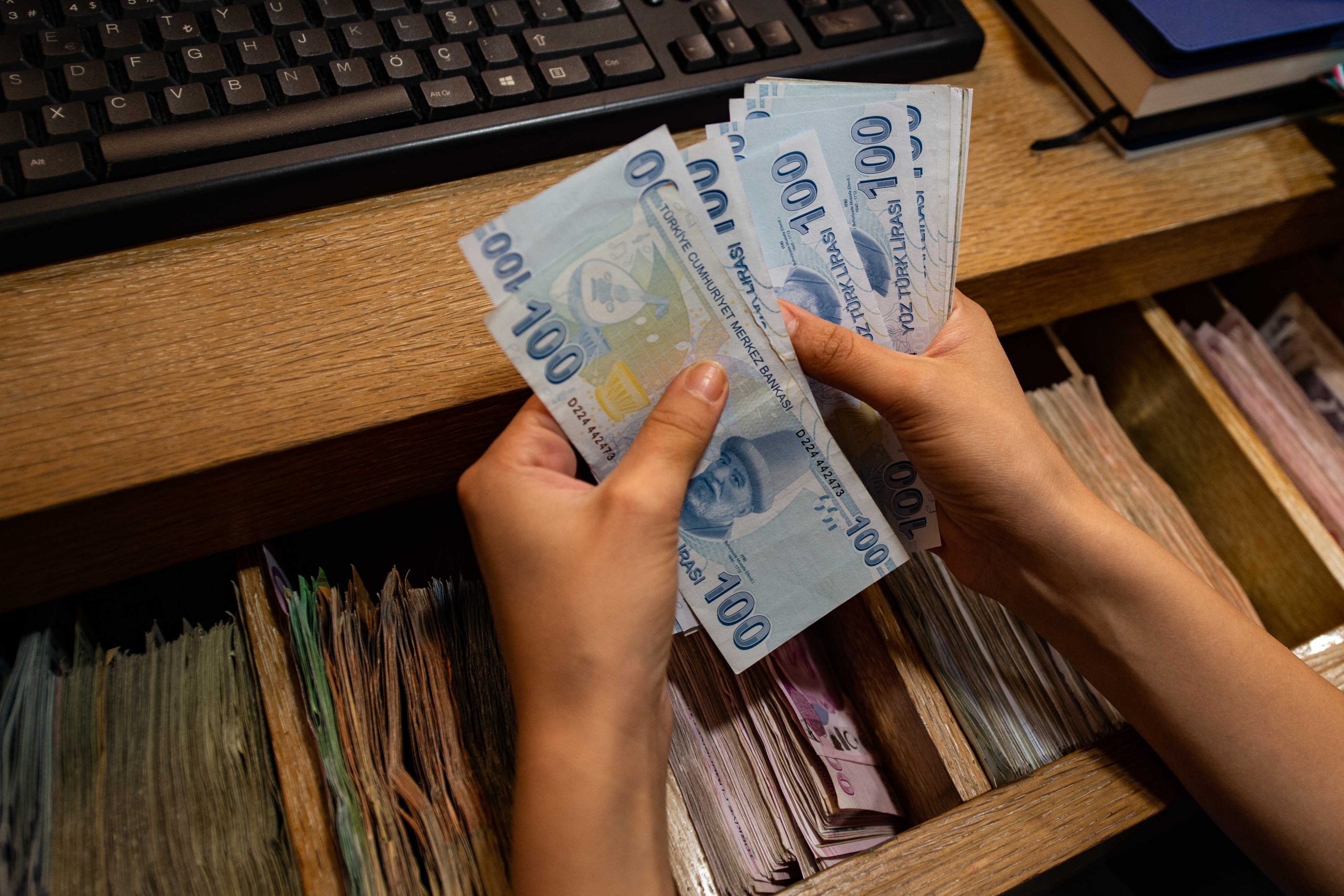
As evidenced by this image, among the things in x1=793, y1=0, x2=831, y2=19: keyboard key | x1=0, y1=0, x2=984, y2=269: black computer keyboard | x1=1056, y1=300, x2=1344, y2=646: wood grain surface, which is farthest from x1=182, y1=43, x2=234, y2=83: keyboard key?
x1=1056, y1=300, x2=1344, y2=646: wood grain surface

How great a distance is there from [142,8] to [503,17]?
229 millimetres

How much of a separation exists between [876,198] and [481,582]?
0.37 m

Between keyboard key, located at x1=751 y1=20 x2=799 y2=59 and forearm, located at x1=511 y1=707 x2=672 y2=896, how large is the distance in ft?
1.56

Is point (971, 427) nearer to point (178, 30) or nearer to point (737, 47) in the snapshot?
point (737, 47)

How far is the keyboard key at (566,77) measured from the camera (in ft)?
1.86

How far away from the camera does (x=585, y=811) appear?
0.42 meters

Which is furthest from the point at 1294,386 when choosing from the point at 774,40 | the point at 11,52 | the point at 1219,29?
the point at 11,52

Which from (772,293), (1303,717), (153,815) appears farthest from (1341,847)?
(153,815)

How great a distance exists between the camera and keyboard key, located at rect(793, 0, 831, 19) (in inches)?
24.8

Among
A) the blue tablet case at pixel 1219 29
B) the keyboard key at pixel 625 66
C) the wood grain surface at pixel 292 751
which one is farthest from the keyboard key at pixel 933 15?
the wood grain surface at pixel 292 751

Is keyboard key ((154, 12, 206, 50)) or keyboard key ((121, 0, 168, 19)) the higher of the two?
keyboard key ((121, 0, 168, 19))

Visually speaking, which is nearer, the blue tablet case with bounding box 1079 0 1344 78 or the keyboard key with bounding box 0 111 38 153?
the keyboard key with bounding box 0 111 38 153

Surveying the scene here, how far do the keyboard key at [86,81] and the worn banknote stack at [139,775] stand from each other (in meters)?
0.34

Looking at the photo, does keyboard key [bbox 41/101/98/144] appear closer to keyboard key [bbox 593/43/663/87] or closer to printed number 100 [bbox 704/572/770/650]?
keyboard key [bbox 593/43/663/87]
